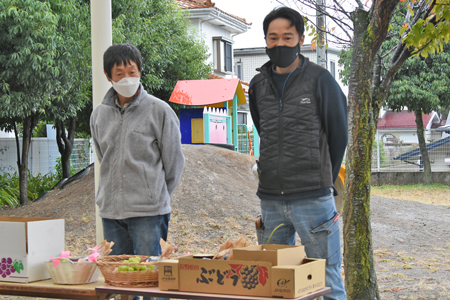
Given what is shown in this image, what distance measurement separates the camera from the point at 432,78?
61.9 ft

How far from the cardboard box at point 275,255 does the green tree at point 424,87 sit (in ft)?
57.0

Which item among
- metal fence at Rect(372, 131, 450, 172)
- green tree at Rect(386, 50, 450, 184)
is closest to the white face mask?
green tree at Rect(386, 50, 450, 184)

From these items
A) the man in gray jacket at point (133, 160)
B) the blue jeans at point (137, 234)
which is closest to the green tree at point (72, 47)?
the man in gray jacket at point (133, 160)

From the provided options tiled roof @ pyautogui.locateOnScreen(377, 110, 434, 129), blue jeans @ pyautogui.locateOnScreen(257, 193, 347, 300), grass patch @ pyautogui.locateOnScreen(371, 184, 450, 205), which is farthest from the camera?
tiled roof @ pyautogui.locateOnScreen(377, 110, 434, 129)

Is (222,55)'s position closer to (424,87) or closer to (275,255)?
(424,87)

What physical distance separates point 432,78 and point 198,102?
9.98 metres

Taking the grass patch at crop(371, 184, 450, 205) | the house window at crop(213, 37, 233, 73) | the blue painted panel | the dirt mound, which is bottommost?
the grass patch at crop(371, 184, 450, 205)

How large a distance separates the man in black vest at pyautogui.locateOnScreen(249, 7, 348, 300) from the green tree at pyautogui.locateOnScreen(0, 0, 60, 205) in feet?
24.1

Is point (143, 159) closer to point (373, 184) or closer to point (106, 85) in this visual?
point (106, 85)

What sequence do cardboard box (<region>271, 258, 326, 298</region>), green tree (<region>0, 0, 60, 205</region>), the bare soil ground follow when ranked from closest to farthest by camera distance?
cardboard box (<region>271, 258, 326, 298</region>) → the bare soil ground → green tree (<region>0, 0, 60, 205</region>)

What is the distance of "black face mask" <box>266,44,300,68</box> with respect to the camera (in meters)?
2.83

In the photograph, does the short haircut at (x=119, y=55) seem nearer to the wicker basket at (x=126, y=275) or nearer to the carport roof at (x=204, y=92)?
the wicker basket at (x=126, y=275)

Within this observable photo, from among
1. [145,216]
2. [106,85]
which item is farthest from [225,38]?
[145,216]

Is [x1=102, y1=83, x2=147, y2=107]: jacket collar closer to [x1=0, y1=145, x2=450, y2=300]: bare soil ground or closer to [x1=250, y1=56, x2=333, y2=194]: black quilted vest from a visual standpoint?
[x1=250, y1=56, x2=333, y2=194]: black quilted vest
